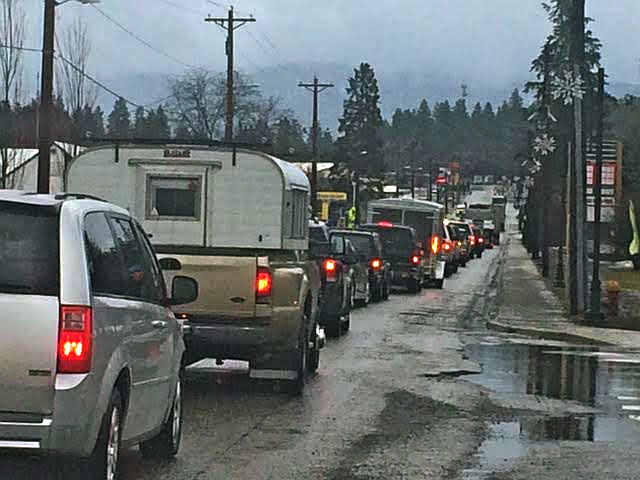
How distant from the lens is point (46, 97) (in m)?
25.7

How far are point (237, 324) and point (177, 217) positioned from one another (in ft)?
5.27

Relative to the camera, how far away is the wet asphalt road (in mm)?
10211

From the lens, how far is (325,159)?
117 metres

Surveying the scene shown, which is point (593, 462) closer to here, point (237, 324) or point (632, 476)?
point (632, 476)

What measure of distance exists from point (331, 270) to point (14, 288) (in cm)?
1543

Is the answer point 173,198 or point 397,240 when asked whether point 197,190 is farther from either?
point 397,240

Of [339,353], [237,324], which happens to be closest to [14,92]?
[339,353]

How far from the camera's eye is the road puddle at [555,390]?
1173 centimetres

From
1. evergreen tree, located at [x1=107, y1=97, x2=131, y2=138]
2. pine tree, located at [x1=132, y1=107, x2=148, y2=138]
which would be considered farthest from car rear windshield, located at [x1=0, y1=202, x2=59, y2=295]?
evergreen tree, located at [x1=107, y1=97, x2=131, y2=138]

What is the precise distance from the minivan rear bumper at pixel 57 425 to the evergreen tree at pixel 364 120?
111531 mm

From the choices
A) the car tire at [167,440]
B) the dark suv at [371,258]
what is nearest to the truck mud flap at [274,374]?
the car tire at [167,440]

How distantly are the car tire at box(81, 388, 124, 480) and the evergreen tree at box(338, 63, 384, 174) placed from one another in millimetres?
110759

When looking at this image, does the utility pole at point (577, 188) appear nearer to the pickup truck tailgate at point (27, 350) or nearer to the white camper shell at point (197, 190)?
the white camper shell at point (197, 190)

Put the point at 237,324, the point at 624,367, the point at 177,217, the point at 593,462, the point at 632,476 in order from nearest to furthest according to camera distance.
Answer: the point at 632,476 → the point at 593,462 → the point at 237,324 → the point at 177,217 → the point at 624,367
